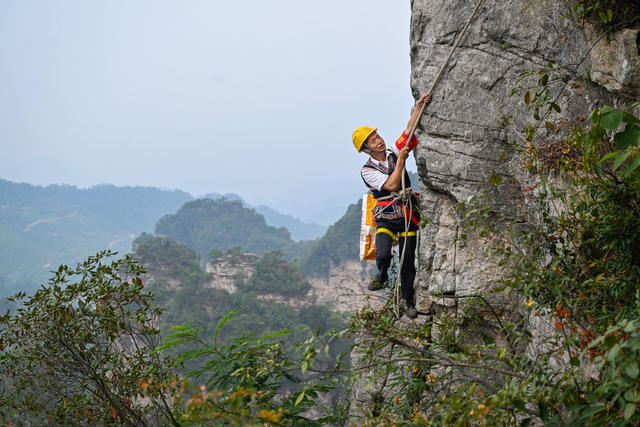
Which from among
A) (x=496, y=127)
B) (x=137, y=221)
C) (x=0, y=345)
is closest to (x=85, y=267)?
(x=0, y=345)

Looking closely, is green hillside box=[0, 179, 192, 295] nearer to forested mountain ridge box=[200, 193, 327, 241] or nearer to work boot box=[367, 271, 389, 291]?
forested mountain ridge box=[200, 193, 327, 241]

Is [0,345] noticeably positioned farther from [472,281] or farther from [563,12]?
[563,12]

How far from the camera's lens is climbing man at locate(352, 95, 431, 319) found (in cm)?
464

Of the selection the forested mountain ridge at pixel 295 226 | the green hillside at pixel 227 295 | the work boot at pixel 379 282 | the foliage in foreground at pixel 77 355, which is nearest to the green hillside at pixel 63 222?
the forested mountain ridge at pixel 295 226

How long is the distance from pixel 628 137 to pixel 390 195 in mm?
2515

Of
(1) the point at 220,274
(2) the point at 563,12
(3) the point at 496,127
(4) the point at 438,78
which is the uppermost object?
(2) the point at 563,12

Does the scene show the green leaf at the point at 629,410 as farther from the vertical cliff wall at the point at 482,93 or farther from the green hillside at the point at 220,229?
the green hillside at the point at 220,229

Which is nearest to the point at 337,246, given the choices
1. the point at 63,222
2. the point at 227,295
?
the point at 227,295

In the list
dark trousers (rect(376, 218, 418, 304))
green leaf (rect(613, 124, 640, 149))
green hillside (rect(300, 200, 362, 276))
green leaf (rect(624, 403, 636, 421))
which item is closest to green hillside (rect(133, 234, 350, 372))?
green hillside (rect(300, 200, 362, 276))

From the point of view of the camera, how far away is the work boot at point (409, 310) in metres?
5.06

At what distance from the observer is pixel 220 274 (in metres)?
48.4

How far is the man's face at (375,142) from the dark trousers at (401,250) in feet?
→ 2.49

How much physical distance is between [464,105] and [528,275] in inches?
91.3

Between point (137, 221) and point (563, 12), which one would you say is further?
point (137, 221)
